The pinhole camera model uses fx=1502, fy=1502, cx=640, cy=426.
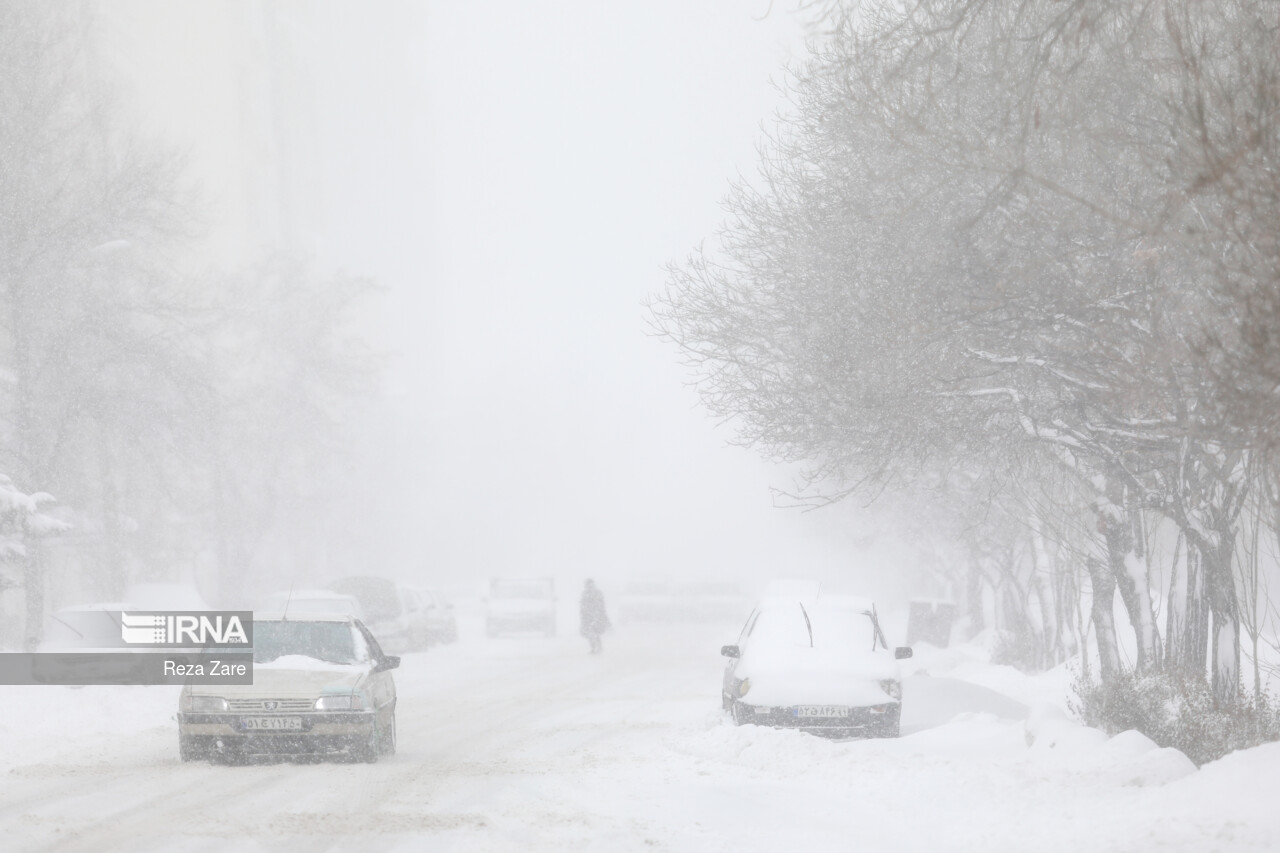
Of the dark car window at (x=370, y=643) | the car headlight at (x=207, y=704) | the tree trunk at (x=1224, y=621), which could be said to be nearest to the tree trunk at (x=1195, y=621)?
the tree trunk at (x=1224, y=621)

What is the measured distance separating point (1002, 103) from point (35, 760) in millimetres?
10588

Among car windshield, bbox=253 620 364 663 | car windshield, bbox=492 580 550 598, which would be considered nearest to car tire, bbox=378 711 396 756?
car windshield, bbox=253 620 364 663

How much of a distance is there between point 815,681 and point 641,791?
3.98m

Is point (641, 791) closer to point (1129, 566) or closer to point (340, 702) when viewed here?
point (340, 702)

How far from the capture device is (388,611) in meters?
33.7

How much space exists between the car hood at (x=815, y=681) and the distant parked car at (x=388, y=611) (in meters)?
17.8

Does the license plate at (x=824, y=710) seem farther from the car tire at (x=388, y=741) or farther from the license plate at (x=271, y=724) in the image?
the license plate at (x=271, y=724)

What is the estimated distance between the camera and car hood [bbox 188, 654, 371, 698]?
1338 cm

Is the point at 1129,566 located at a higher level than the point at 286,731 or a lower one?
higher

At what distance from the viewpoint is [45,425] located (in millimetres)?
26359

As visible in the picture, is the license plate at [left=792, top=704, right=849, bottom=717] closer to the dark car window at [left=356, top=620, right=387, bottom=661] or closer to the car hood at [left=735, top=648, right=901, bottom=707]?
the car hood at [left=735, top=648, right=901, bottom=707]

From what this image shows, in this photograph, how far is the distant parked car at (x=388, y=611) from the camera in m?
32.9

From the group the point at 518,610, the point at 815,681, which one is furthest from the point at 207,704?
the point at 518,610

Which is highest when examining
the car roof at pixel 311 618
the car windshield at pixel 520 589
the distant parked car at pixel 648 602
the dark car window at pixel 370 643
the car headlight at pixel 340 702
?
the car roof at pixel 311 618
